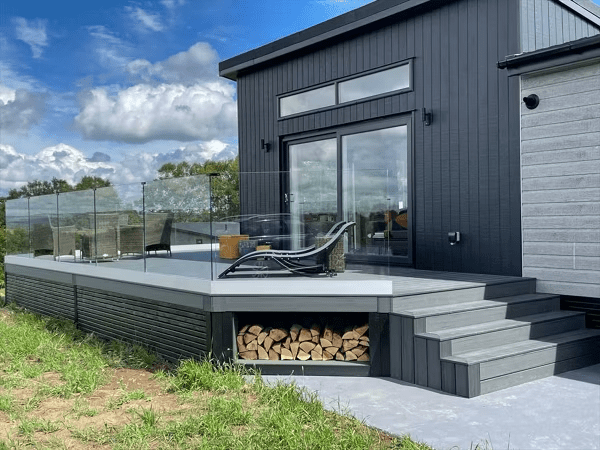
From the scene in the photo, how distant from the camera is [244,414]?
3531mm

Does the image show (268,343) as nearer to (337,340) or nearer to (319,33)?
(337,340)

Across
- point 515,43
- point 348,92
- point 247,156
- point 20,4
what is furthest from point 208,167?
point 515,43

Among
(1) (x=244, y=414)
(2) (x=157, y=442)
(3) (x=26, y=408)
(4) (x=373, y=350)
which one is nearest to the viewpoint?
(2) (x=157, y=442)

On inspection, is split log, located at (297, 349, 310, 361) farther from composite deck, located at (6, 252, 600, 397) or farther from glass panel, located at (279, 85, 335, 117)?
glass panel, located at (279, 85, 335, 117)

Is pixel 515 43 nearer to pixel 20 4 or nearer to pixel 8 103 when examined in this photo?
pixel 20 4

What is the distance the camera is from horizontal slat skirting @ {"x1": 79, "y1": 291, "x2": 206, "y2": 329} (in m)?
5.01

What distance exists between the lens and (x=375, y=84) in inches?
277

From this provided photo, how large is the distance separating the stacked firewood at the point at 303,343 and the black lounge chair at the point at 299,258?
494 mm

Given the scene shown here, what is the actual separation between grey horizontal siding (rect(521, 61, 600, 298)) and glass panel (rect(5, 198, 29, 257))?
7.04m

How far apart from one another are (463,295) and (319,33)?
4.24 metres

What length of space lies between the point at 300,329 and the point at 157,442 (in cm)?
180

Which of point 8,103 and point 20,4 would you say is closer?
point 20,4

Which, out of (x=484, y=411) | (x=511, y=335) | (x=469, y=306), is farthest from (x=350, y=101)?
(x=484, y=411)

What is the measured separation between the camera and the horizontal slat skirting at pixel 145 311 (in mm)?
5012
